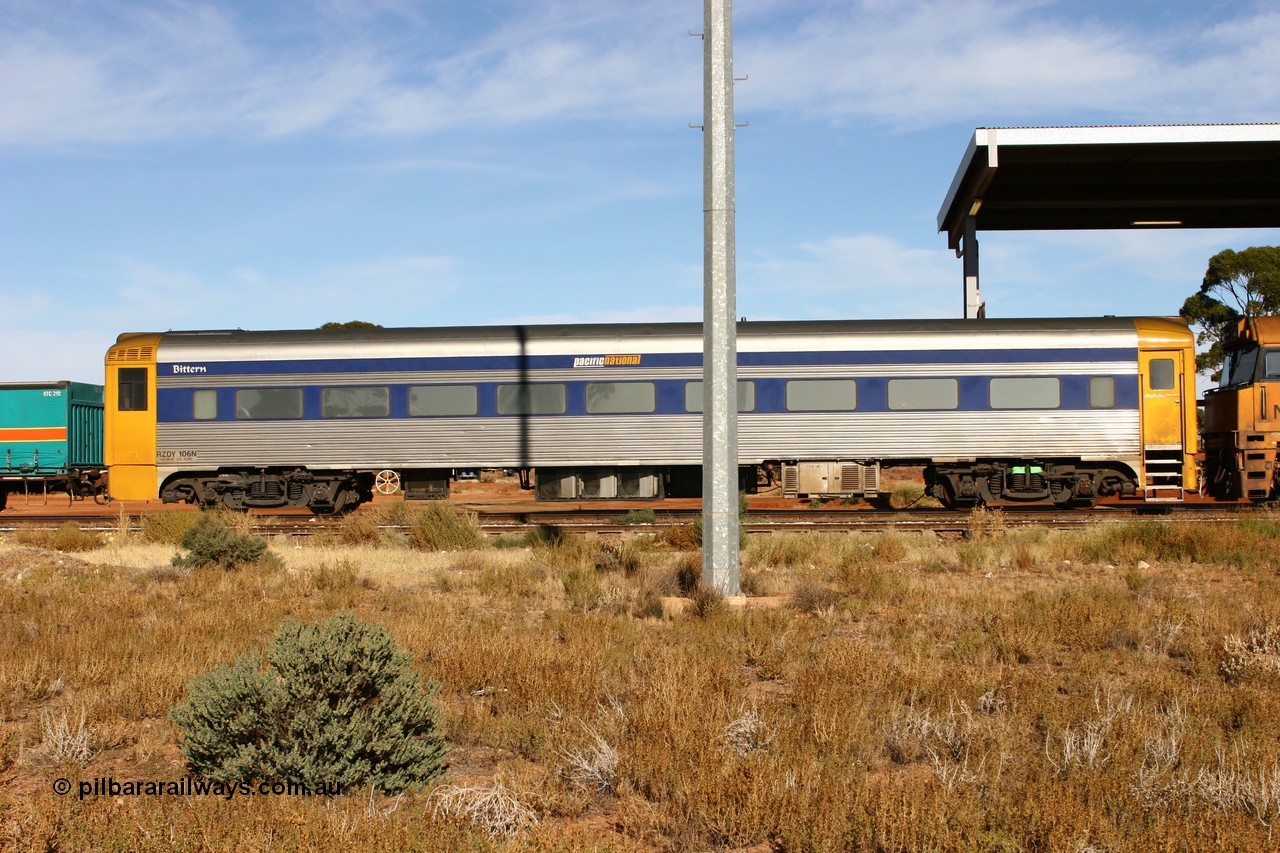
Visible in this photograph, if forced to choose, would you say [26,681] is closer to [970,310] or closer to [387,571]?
[387,571]

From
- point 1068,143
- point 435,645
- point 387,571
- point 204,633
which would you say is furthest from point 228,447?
point 1068,143

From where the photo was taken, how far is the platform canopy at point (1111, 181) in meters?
21.7

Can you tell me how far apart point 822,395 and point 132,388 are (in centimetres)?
1308

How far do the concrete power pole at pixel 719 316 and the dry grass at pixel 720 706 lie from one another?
65 centimetres

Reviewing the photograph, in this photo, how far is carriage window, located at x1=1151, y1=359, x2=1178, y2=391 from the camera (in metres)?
18.9

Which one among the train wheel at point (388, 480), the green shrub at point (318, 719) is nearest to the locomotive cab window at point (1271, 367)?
the train wheel at point (388, 480)

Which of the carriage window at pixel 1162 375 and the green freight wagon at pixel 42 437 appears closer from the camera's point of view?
the carriage window at pixel 1162 375

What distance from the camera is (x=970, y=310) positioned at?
76.8ft

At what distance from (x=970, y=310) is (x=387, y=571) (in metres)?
15.6

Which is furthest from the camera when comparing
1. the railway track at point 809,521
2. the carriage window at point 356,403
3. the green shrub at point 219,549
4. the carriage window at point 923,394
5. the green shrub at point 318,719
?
the carriage window at point 356,403

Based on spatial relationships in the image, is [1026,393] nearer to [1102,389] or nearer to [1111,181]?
[1102,389]

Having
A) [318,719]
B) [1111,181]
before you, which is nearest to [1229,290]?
[1111,181]

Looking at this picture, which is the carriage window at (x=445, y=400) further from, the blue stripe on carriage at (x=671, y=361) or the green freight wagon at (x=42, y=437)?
the green freight wagon at (x=42, y=437)

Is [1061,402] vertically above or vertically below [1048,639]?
above
